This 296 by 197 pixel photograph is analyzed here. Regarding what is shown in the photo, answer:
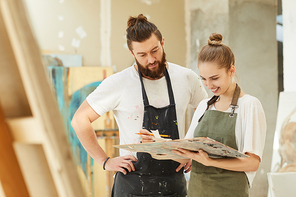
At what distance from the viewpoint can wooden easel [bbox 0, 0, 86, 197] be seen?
0.41m

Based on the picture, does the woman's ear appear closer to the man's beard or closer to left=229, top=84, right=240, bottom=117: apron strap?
left=229, top=84, right=240, bottom=117: apron strap

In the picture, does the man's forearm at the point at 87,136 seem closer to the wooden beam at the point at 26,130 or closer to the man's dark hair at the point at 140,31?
the man's dark hair at the point at 140,31

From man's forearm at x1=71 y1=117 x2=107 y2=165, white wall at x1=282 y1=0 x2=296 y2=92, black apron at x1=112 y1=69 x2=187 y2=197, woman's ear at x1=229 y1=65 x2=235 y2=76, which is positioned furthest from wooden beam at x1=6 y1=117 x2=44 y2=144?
white wall at x1=282 y1=0 x2=296 y2=92

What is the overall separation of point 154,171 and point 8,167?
1.38m

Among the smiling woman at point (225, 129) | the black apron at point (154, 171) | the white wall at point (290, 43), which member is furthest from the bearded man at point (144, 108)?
the white wall at point (290, 43)

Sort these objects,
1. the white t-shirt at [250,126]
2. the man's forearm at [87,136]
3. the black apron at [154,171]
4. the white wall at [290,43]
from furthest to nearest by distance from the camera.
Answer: the white wall at [290,43]
the man's forearm at [87,136]
the black apron at [154,171]
the white t-shirt at [250,126]

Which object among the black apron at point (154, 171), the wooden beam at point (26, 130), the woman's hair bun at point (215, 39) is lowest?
the black apron at point (154, 171)

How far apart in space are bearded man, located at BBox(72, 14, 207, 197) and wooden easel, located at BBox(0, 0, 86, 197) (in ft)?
4.27

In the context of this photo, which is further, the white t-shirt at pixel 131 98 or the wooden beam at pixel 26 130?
the white t-shirt at pixel 131 98

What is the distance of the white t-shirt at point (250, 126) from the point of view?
4.03 feet

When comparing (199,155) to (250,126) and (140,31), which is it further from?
(140,31)

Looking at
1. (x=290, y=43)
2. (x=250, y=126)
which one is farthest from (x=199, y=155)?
(x=290, y=43)

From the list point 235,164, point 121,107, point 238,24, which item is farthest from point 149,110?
point 238,24

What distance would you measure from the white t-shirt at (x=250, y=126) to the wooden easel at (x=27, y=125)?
0.98m
